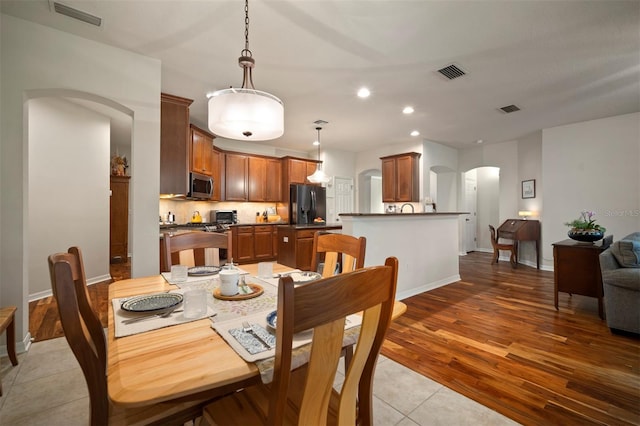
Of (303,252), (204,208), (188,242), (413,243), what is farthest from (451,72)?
(204,208)

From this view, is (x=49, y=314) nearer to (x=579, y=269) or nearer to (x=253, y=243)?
(x=253, y=243)

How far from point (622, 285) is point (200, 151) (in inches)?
215

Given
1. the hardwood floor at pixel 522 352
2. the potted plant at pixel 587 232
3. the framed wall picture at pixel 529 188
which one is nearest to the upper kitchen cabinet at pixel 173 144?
the hardwood floor at pixel 522 352

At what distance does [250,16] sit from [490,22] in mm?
1985

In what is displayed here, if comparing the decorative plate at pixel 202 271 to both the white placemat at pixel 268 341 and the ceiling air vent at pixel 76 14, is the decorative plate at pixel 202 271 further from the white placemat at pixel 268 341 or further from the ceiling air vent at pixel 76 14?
the ceiling air vent at pixel 76 14

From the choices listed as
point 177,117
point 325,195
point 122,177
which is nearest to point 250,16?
point 177,117

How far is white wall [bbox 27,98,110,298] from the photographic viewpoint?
370cm

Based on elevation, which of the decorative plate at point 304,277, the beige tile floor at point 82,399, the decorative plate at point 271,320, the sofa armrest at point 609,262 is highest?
the decorative plate at point 304,277

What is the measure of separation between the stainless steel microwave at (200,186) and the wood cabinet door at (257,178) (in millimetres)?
1320

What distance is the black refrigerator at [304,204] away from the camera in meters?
6.46

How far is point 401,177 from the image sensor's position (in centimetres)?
635

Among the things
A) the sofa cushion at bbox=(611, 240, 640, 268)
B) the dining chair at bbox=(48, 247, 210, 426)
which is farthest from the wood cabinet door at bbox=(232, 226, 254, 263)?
the sofa cushion at bbox=(611, 240, 640, 268)

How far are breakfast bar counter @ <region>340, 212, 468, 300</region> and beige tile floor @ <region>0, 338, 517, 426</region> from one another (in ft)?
4.97

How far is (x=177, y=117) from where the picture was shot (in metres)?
3.46
